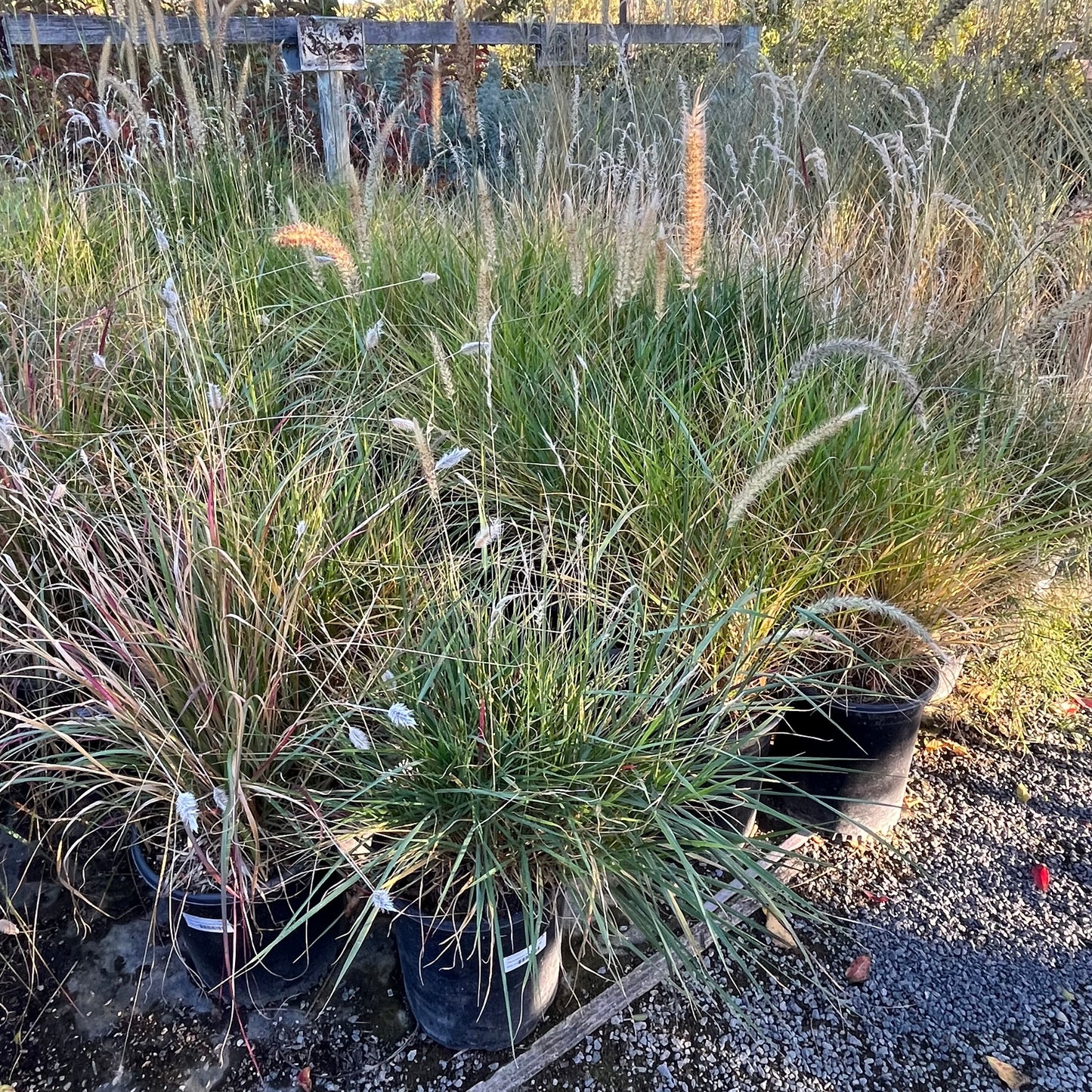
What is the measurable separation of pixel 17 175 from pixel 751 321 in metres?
3.42

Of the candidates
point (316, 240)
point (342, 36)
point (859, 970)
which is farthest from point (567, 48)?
point (859, 970)

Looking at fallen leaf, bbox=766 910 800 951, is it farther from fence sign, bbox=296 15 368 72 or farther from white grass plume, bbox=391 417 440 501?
fence sign, bbox=296 15 368 72

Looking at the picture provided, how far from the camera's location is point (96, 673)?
165 cm

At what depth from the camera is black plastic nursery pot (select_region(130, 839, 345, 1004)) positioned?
5.32 feet

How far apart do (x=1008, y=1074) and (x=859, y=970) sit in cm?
31

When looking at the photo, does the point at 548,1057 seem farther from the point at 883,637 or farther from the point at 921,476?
the point at 921,476

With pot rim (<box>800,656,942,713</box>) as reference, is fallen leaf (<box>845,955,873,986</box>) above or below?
below

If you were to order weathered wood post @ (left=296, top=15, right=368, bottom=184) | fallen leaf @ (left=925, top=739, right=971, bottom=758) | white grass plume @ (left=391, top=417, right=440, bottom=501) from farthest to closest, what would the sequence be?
weathered wood post @ (left=296, top=15, right=368, bottom=184)
fallen leaf @ (left=925, top=739, right=971, bottom=758)
white grass plume @ (left=391, top=417, right=440, bottom=501)

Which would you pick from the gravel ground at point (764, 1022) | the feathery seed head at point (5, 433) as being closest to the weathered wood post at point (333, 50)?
the feathery seed head at point (5, 433)

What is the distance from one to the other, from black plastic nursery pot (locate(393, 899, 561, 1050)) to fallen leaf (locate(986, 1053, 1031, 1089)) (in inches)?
34.0

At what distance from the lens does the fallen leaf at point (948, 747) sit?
8.10 feet

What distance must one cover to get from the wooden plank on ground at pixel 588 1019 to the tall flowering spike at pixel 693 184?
50.2 inches

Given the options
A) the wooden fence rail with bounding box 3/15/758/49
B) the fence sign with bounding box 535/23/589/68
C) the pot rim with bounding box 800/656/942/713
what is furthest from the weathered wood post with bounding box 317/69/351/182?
the pot rim with bounding box 800/656/942/713

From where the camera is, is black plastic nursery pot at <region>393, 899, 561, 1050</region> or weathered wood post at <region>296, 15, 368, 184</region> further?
weathered wood post at <region>296, 15, 368, 184</region>
